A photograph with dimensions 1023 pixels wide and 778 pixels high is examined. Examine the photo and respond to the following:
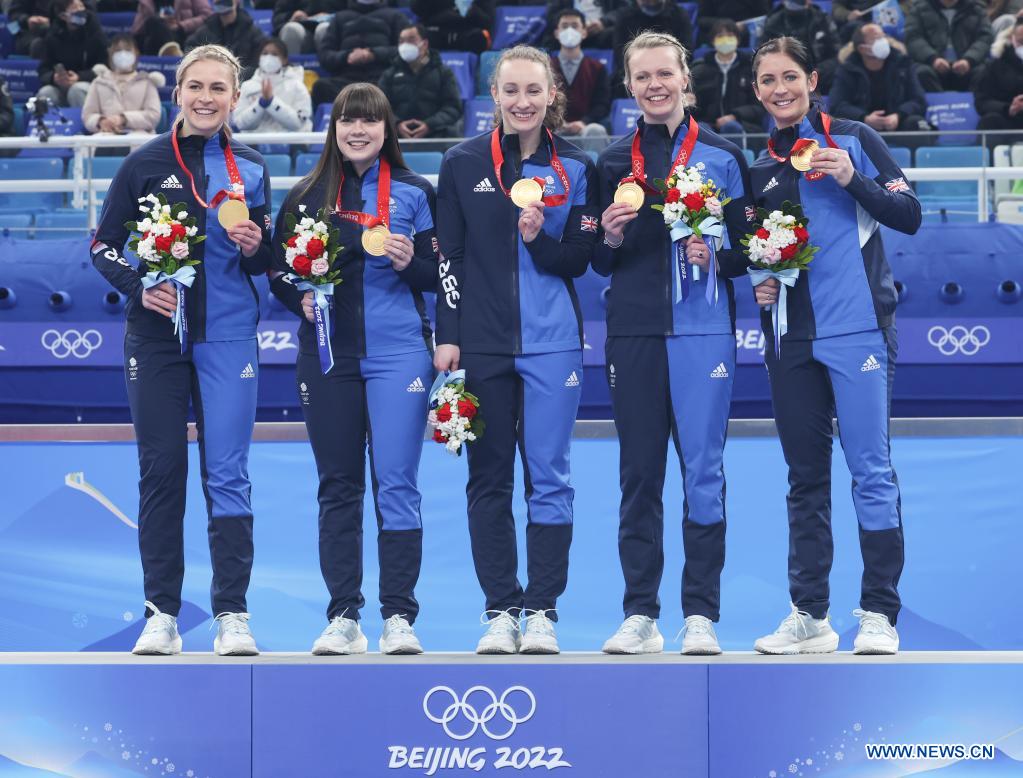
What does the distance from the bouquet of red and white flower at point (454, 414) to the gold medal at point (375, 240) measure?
1.54 ft

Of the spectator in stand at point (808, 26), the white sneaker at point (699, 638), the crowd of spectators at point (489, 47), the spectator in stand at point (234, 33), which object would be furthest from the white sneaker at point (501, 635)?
the spectator in stand at point (234, 33)

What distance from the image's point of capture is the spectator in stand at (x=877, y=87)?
389 inches

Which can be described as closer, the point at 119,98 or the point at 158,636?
the point at 158,636

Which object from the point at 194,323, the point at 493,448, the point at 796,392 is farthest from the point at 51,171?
the point at 796,392

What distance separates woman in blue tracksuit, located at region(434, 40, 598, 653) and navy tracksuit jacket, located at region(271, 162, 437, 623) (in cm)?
14

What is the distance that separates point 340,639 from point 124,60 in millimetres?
7487

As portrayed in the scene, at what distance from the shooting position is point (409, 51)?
10.4 meters

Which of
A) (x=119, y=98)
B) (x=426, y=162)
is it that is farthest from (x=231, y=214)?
(x=119, y=98)

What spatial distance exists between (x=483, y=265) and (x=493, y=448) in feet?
2.02

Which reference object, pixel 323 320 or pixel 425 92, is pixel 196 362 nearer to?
pixel 323 320

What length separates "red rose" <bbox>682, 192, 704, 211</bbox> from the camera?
14.3 ft

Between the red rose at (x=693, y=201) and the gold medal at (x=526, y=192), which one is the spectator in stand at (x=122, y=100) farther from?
the red rose at (x=693, y=201)

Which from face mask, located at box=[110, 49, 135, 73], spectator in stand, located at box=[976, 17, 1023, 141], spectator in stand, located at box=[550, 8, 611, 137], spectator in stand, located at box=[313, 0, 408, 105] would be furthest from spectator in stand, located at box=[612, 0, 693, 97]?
face mask, located at box=[110, 49, 135, 73]

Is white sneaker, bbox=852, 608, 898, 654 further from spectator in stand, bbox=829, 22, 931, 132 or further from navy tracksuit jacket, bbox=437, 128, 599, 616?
spectator in stand, bbox=829, 22, 931, 132
